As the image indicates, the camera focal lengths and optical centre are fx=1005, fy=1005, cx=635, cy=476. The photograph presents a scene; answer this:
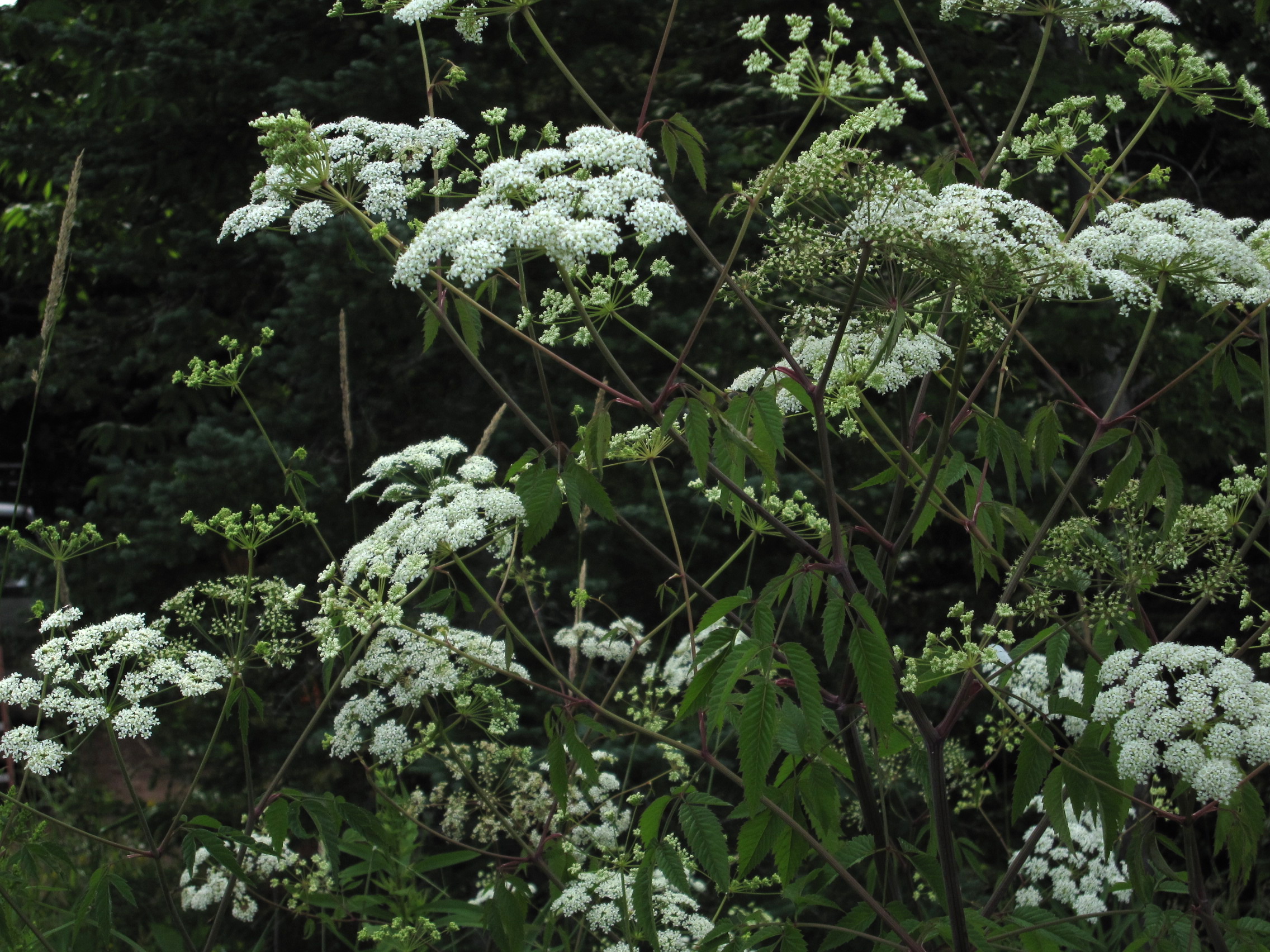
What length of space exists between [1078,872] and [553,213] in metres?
3.53

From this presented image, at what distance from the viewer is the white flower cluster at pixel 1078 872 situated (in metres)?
3.81

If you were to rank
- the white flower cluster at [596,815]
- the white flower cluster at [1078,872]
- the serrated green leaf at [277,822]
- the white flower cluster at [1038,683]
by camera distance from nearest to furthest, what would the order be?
the serrated green leaf at [277,822], the white flower cluster at [596,815], the white flower cluster at [1038,683], the white flower cluster at [1078,872]

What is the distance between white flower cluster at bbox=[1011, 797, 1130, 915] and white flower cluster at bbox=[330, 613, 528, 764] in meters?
2.19

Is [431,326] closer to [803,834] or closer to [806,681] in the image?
[806,681]

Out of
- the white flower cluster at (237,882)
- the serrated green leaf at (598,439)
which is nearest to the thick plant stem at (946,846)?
the serrated green leaf at (598,439)

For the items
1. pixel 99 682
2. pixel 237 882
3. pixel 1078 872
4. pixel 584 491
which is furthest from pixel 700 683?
pixel 1078 872

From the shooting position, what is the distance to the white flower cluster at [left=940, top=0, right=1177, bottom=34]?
2.74 meters

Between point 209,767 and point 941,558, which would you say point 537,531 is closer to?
point 209,767

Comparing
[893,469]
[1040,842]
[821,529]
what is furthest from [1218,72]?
[1040,842]

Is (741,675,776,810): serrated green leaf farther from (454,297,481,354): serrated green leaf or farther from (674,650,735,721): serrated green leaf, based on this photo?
(454,297,481,354): serrated green leaf

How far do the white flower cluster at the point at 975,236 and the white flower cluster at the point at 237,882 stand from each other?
2845mm

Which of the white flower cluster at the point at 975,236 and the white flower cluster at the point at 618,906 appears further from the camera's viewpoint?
the white flower cluster at the point at 618,906

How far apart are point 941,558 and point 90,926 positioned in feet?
19.8

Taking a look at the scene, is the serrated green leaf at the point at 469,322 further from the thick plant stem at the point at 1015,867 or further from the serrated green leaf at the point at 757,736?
the thick plant stem at the point at 1015,867
